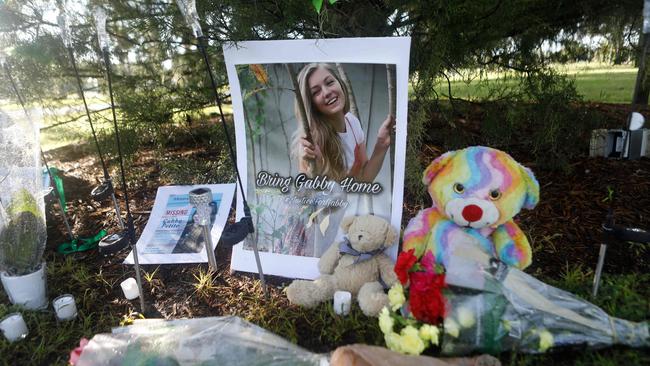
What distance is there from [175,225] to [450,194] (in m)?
1.34

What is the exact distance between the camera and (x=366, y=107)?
1582 mm

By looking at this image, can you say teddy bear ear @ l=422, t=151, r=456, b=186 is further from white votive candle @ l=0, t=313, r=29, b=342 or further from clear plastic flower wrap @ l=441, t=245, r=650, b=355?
white votive candle @ l=0, t=313, r=29, b=342

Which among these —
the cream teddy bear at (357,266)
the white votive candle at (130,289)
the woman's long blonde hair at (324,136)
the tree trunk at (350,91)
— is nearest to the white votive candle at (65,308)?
the white votive candle at (130,289)

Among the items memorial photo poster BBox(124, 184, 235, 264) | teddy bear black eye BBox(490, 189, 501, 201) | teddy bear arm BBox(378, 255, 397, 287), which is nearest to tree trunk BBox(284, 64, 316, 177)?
teddy bear arm BBox(378, 255, 397, 287)

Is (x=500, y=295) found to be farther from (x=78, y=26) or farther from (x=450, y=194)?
(x=78, y=26)

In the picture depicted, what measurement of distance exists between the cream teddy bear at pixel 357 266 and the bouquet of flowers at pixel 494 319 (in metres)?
0.30

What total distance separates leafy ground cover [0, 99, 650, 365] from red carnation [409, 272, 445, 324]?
206mm

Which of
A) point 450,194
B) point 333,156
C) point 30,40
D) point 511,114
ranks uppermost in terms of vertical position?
point 30,40

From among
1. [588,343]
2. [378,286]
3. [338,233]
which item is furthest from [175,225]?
[588,343]

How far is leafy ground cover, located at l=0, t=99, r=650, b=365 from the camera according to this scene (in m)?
1.39

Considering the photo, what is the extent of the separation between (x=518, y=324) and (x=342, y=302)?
0.57m

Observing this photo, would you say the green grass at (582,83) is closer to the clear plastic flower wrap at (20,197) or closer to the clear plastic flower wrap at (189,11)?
the clear plastic flower wrap at (189,11)

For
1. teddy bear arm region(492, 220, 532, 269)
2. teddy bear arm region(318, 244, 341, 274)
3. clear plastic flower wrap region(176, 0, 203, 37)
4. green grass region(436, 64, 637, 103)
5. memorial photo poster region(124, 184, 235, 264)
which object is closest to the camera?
clear plastic flower wrap region(176, 0, 203, 37)

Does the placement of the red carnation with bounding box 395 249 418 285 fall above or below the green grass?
below
